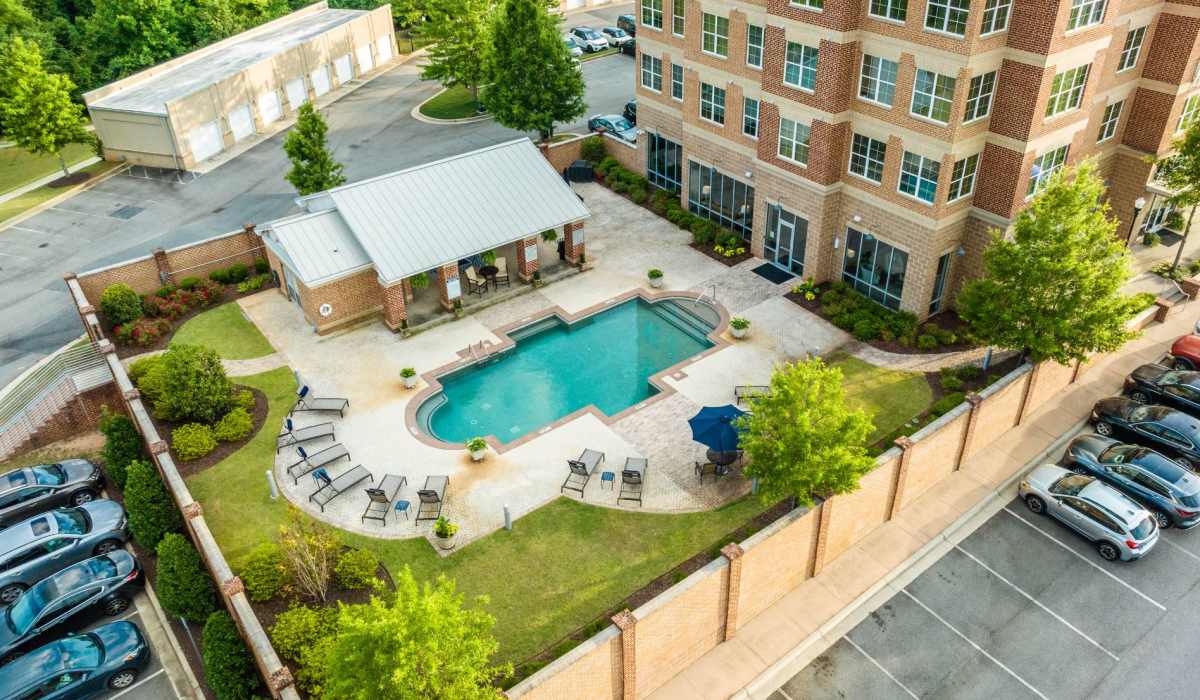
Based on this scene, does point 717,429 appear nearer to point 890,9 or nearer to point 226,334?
point 890,9

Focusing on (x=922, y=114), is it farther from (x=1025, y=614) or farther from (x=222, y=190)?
(x=222, y=190)

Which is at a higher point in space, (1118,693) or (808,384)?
(808,384)

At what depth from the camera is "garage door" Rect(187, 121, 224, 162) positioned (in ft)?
167

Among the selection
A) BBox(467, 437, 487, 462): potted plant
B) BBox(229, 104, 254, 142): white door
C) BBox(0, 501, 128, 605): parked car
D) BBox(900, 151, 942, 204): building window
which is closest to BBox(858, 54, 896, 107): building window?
BBox(900, 151, 942, 204): building window

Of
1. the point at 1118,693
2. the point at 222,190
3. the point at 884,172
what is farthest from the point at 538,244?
the point at 1118,693

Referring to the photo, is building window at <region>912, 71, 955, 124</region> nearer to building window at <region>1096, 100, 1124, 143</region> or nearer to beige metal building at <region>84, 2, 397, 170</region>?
building window at <region>1096, 100, 1124, 143</region>

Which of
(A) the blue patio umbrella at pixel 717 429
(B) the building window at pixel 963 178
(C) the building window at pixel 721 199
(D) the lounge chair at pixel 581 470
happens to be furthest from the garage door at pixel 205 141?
(B) the building window at pixel 963 178

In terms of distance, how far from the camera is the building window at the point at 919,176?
31.0 meters

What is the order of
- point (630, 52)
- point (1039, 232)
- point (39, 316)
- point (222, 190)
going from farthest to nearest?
1. point (630, 52)
2. point (222, 190)
3. point (39, 316)
4. point (1039, 232)

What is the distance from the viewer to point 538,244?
134 feet

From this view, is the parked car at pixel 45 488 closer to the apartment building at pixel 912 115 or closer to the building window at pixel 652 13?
the apartment building at pixel 912 115

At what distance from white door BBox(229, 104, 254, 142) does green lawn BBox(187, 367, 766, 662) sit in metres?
33.7

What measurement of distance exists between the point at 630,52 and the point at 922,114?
39.4m

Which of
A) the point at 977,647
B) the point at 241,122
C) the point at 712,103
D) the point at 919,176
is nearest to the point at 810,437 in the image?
the point at 977,647
